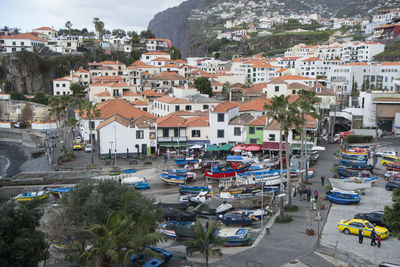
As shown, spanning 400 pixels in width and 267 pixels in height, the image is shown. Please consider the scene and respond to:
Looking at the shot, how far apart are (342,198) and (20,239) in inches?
944

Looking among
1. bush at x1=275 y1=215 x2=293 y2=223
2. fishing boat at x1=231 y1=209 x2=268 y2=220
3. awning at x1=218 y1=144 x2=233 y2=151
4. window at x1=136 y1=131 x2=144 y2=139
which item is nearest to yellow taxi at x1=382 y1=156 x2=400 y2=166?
awning at x1=218 y1=144 x2=233 y2=151

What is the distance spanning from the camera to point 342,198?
30094 mm

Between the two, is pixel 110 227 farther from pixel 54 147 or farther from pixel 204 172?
pixel 54 147

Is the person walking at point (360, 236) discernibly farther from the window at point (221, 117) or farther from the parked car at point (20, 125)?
the parked car at point (20, 125)

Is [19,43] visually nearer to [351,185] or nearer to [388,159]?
[388,159]

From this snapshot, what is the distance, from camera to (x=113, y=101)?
2352 inches

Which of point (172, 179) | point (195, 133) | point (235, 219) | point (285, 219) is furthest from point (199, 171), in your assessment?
point (285, 219)

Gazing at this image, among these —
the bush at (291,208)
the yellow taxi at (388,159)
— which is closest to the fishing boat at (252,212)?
the bush at (291,208)

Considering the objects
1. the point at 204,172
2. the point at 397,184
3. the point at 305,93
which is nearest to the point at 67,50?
the point at 204,172

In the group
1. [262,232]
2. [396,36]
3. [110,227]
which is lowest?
[262,232]

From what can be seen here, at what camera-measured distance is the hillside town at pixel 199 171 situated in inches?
774

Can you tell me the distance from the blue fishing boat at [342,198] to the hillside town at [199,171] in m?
0.11

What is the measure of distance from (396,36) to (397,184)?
363ft

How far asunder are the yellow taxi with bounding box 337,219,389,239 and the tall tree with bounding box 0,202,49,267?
59.1 ft
